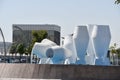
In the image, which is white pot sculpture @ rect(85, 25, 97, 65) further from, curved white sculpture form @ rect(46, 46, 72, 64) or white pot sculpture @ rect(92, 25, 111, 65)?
white pot sculpture @ rect(92, 25, 111, 65)

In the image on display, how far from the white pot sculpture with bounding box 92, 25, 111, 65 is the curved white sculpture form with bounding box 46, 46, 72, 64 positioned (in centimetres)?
402

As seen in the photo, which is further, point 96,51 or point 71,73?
point 96,51

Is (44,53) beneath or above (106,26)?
beneath

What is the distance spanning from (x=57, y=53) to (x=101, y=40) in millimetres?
4821

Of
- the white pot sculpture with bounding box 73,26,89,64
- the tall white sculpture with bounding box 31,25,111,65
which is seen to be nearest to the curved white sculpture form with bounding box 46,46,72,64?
the tall white sculpture with bounding box 31,25,111,65

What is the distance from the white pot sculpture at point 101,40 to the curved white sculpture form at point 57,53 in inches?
158

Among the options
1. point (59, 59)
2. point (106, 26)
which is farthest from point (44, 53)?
point (106, 26)

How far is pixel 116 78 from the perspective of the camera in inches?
914

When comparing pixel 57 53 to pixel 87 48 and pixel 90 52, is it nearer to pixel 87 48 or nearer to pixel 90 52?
pixel 87 48

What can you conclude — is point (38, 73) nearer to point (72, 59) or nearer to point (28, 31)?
point (72, 59)

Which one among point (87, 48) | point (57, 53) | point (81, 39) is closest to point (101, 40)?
A: point (81, 39)

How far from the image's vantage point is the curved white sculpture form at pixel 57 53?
33.1 meters

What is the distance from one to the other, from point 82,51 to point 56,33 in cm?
9347

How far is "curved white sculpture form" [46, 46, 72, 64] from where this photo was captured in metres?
33.1
